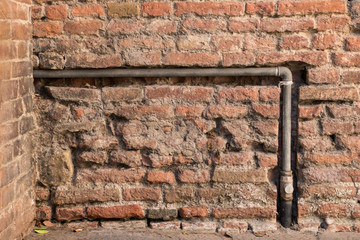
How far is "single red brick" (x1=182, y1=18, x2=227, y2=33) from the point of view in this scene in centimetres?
286

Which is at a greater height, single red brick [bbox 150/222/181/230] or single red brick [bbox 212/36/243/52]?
single red brick [bbox 212/36/243/52]

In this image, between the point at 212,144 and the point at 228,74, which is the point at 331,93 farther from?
the point at 212,144

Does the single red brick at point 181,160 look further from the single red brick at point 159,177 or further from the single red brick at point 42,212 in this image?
the single red brick at point 42,212

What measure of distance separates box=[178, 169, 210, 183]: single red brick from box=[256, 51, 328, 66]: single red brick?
0.76 meters

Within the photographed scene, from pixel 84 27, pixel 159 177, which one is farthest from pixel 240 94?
pixel 84 27

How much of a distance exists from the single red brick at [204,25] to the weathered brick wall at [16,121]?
94 centimetres

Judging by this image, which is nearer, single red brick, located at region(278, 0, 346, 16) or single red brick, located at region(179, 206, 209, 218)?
single red brick, located at region(278, 0, 346, 16)

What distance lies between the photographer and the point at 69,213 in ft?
9.87

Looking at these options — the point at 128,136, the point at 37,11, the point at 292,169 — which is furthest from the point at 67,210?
the point at 292,169

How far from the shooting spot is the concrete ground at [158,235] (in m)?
2.87

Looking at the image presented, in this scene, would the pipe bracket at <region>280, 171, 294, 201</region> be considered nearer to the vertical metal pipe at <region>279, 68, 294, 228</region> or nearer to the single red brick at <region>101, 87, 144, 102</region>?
the vertical metal pipe at <region>279, 68, 294, 228</region>

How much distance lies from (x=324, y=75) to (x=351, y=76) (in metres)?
0.16

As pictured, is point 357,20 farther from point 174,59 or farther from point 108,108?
point 108,108

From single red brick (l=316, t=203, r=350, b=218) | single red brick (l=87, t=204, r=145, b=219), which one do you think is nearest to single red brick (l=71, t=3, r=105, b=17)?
single red brick (l=87, t=204, r=145, b=219)
